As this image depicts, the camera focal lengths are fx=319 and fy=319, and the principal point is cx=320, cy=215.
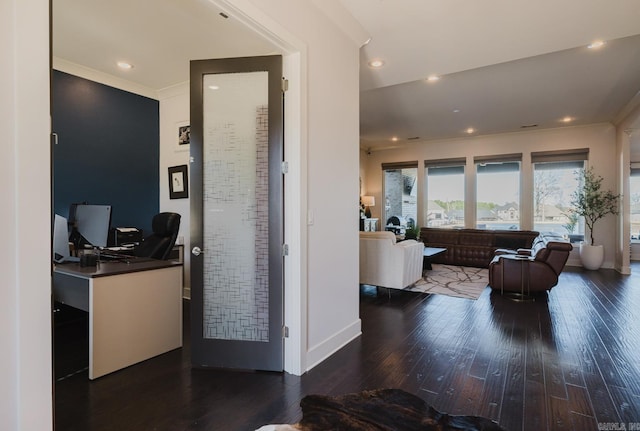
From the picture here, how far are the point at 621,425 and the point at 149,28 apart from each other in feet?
15.6

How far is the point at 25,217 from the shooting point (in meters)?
1.14

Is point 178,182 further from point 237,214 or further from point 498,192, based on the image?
point 498,192

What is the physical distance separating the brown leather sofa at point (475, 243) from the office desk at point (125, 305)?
19.9 ft

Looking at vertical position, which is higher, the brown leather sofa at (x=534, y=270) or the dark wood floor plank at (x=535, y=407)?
the brown leather sofa at (x=534, y=270)

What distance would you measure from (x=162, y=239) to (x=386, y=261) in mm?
2967

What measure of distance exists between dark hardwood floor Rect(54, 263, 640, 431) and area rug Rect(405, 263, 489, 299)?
3.87ft

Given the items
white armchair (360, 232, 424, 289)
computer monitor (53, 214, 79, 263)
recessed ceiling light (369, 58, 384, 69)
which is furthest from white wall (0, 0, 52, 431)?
white armchair (360, 232, 424, 289)

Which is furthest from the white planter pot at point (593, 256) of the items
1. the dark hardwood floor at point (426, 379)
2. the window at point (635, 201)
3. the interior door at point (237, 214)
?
the interior door at point (237, 214)

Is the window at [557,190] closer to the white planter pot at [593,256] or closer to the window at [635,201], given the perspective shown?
the white planter pot at [593,256]

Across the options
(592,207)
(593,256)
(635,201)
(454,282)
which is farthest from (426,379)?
(635,201)

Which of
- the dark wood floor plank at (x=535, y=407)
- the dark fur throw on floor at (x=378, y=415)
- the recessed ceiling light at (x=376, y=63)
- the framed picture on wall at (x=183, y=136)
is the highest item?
the recessed ceiling light at (x=376, y=63)

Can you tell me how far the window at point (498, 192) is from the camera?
7875 mm

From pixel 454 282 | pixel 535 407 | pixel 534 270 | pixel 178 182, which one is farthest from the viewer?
pixel 454 282

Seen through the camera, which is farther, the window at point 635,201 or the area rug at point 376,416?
the window at point 635,201
